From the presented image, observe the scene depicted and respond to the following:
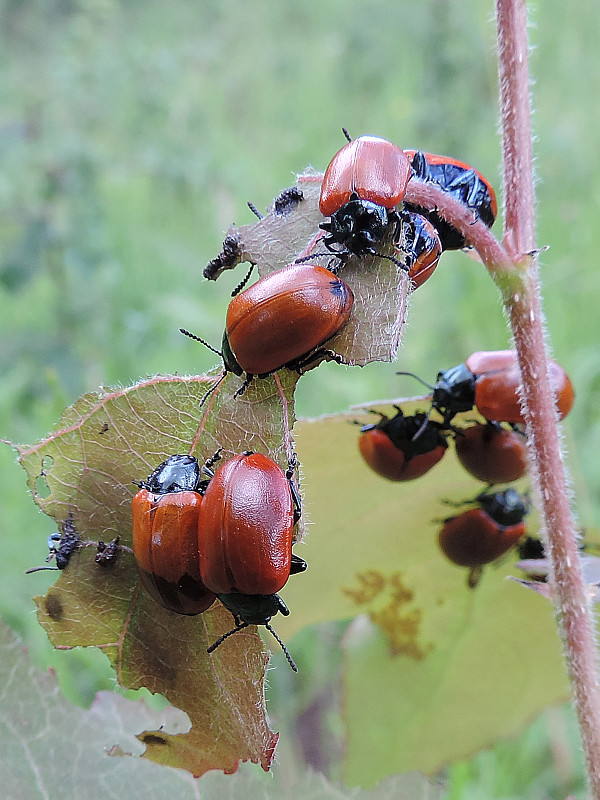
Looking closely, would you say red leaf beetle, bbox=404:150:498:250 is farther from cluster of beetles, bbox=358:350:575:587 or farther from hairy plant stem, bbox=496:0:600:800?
cluster of beetles, bbox=358:350:575:587

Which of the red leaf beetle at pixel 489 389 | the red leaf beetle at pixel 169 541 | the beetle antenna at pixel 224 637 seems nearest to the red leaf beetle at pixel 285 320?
the red leaf beetle at pixel 169 541

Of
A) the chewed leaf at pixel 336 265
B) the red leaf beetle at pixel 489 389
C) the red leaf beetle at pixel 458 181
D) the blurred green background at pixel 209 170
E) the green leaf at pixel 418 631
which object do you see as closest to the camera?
the chewed leaf at pixel 336 265

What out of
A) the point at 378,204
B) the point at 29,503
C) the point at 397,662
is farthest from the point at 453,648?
the point at 29,503

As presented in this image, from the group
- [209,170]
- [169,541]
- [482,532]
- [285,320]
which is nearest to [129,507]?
[169,541]

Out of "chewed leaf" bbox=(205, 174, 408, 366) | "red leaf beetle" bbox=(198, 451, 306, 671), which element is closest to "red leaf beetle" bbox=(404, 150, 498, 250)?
"chewed leaf" bbox=(205, 174, 408, 366)

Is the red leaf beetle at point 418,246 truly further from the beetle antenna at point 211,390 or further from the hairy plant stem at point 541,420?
the beetle antenna at point 211,390

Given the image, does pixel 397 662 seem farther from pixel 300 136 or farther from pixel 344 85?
pixel 344 85

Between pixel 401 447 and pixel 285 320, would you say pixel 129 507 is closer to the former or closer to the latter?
pixel 285 320
